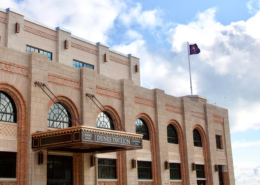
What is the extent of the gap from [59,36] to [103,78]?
5610 mm

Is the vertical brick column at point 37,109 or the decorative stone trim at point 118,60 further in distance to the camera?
the decorative stone trim at point 118,60

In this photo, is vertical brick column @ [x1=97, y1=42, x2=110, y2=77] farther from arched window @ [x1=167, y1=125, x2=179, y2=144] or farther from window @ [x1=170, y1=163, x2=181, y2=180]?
window @ [x1=170, y1=163, x2=181, y2=180]

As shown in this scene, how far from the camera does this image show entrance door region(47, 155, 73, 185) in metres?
22.3

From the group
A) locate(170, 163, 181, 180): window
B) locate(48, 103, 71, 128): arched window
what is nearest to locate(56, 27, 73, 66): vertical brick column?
locate(48, 103, 71, 128): arched window

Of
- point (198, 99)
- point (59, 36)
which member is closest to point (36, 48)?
point (59, 36)

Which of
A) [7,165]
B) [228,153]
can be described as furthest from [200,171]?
[7,165]

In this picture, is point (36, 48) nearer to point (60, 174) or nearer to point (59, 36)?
point (59, 36)

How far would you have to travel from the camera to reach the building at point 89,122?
812 inches

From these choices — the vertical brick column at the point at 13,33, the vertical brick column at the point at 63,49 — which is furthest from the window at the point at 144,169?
the vertical brick column at the point at 13,33

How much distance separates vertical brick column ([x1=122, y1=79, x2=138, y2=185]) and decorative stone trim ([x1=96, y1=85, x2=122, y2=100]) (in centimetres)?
40

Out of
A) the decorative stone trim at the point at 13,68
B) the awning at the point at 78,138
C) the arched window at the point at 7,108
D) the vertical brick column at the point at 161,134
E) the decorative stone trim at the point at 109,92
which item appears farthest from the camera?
the vertical brick column at the point at 161,134

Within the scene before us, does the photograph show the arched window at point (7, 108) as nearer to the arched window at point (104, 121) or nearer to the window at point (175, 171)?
the arched window at point (104, 121)

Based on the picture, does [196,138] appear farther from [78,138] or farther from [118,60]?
[78,138]

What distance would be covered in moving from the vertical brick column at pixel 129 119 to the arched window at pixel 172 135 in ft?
18.1
